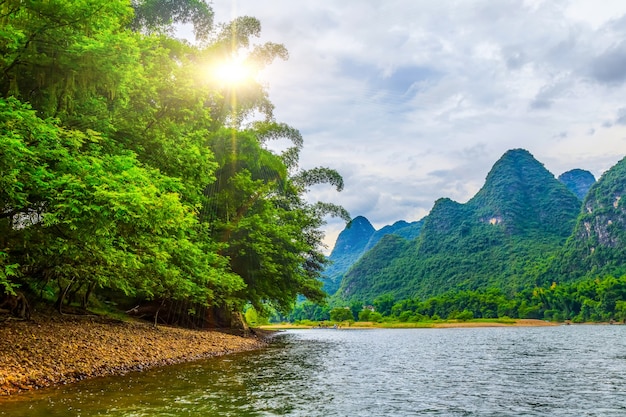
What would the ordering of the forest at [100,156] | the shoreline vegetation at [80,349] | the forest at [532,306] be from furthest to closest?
1. the forest at [532,306]
2. the shoreline vegetation at [80,349]
3. the forest at [100,156]

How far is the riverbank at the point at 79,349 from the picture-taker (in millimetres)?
14852

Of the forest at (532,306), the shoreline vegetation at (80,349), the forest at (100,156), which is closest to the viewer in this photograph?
the forest at (100,156)

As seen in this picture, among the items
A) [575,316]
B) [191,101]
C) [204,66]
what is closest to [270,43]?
[204,66]

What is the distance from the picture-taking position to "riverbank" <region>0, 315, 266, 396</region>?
14.9 metres

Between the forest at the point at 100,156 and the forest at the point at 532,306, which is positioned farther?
the forest at the point at 532,306

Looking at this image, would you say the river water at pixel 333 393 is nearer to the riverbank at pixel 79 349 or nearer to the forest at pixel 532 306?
Result: the riverbank at pixel 79 349

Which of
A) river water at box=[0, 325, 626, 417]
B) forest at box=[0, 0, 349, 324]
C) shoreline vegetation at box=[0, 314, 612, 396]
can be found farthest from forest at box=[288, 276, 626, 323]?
river water at box=[0, 325, 626, 417]

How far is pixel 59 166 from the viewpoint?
41.8ft

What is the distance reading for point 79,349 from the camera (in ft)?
61.3

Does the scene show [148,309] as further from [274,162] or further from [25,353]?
[25,353]

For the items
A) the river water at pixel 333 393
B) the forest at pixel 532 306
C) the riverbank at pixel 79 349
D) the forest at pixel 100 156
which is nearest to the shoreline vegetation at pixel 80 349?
the riverbank at pixel 79 349

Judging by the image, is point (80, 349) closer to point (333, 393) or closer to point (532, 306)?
point (333, 393)

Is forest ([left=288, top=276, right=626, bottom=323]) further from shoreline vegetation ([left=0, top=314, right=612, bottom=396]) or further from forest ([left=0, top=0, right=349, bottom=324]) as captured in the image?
shoreline vegetation ([left=0, top=314, right=612, bottom=396])

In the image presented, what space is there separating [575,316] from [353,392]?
15905 cm
